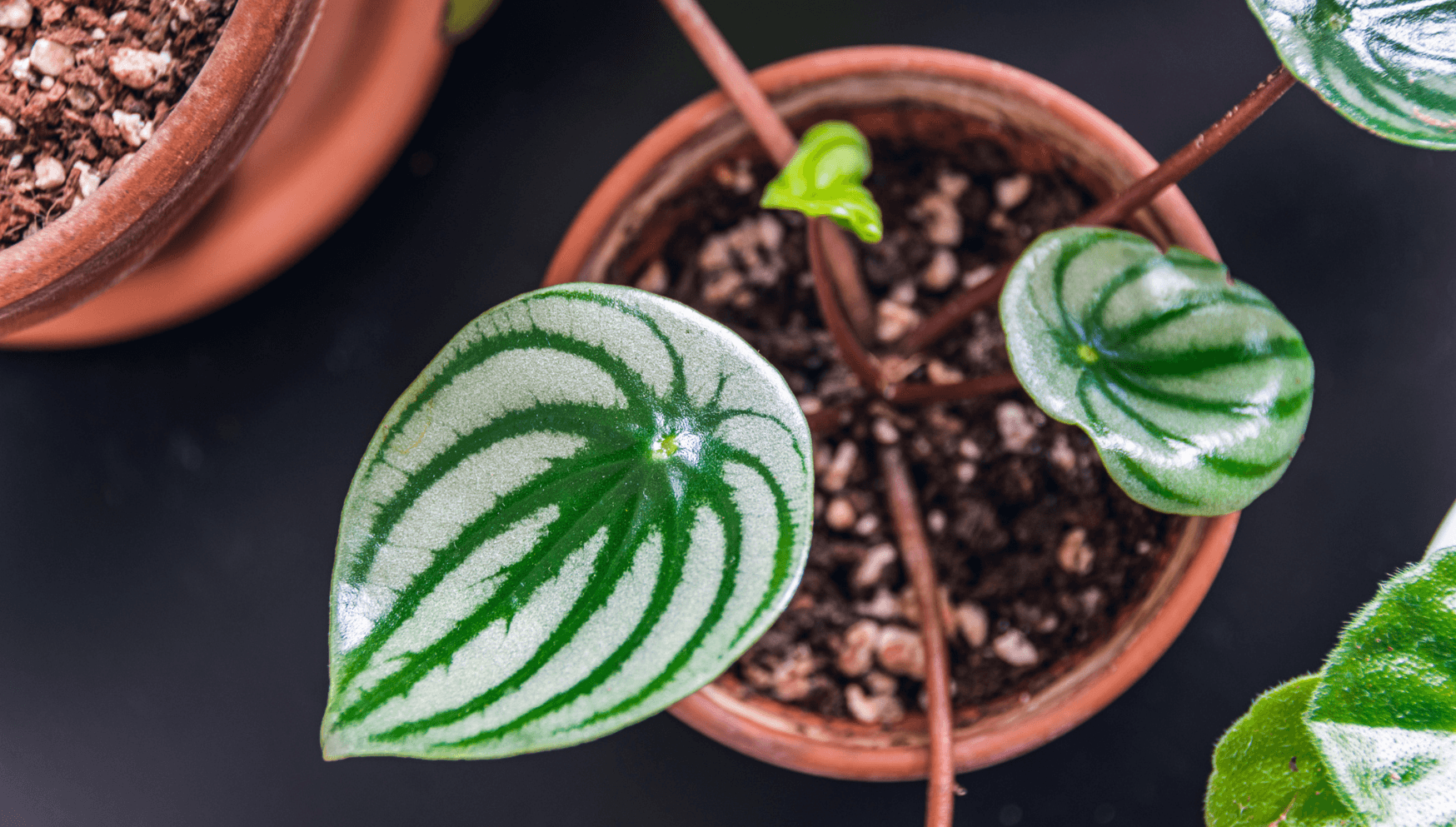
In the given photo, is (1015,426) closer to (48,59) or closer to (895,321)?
(895,321)

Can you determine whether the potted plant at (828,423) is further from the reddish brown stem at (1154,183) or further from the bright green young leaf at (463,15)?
the bright green young leaf at (463,15)

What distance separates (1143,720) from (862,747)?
0.39 m

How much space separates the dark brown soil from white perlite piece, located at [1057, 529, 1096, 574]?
0.72m

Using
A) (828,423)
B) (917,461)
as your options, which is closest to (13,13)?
(828,423)

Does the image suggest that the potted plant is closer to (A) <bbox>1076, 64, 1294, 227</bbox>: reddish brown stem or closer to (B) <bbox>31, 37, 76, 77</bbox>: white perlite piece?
(A) <bbox>1076, 64, 1294, 227</bbox>: reddish brown stem

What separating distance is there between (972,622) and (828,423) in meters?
0.22

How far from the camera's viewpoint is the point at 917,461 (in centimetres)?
74

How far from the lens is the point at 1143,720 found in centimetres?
87

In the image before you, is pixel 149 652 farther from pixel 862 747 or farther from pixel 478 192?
pixel 862 747

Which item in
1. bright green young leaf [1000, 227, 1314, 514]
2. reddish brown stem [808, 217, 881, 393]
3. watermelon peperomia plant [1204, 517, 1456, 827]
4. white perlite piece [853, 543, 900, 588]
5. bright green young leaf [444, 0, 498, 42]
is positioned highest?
bright green young leaf [444, 0, 498, 42]

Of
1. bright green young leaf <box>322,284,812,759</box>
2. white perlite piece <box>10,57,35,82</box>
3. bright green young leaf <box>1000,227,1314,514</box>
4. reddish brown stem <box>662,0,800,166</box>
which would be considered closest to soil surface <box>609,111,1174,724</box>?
reddish brown stem <box>662,0,800,166</box>

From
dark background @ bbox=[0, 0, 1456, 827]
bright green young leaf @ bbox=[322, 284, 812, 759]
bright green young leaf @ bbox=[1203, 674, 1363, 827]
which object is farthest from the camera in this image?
dark background @ bbox=[0, 0, 1456, 827]

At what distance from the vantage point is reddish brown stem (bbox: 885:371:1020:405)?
1.96 feet

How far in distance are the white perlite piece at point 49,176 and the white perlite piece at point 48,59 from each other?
60mm
